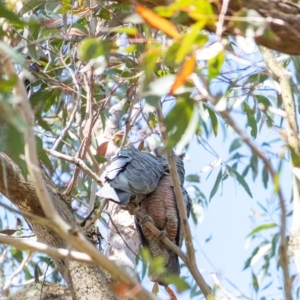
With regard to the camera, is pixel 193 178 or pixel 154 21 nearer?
pixel 154 21

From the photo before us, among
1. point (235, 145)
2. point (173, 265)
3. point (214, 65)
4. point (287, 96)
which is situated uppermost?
point (214, 65)

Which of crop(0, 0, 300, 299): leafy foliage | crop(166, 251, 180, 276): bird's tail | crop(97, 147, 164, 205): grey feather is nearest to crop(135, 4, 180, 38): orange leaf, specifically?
crop(0, 0, 300, 299): leafy foliage

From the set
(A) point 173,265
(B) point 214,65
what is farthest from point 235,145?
(B) point 214,65

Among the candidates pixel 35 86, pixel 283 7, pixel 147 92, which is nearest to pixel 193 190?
pixel 35 86

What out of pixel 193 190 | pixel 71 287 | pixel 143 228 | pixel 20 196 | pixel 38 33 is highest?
pixel 38 33

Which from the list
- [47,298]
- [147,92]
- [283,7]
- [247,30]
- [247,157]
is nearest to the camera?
[147,92]

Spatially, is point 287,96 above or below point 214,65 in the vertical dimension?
below

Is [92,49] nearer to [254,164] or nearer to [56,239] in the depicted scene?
[56,239]

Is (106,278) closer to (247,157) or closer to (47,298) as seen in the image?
(47,298)

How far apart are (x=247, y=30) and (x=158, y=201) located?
180cm

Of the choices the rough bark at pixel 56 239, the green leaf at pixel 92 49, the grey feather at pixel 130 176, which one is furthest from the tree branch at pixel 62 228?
the grey feather at pixel 130 176

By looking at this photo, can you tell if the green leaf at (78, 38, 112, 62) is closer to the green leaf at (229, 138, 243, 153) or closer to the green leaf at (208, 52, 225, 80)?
the green leaf at (208, 52, 225, 80)

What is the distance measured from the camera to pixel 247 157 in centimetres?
423

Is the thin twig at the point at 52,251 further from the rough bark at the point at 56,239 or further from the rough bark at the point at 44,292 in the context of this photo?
the rough bark at the point at 44,292
